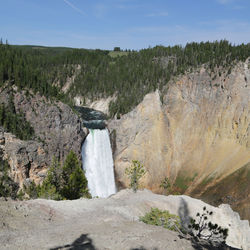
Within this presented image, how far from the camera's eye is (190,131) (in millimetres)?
62344

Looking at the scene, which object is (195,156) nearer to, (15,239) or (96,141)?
(96,141)

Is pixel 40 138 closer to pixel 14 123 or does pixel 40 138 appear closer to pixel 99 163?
pixel 14 123

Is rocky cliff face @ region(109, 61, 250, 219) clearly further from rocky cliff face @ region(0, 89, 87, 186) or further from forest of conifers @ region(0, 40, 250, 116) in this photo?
rocky cliff face @ region(0, 89, 87, 186)

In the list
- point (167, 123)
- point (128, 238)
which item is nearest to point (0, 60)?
point (167, 123)

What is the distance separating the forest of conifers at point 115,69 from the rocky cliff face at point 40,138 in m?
4.07

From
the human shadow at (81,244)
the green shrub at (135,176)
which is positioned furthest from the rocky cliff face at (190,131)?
the human shadow at (81,244)

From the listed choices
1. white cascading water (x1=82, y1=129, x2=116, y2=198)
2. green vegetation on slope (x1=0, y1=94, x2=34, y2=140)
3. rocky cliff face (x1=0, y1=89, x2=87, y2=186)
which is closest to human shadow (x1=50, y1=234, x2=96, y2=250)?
rocky cliff face (x1=0, y1=89, x2=87, y2=186)

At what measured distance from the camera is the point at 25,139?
50469 millimetres

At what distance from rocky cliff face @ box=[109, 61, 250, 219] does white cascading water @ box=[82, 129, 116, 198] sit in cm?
234

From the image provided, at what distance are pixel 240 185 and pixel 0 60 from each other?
58320 millimetres

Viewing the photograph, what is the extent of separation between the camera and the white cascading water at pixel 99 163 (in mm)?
56859

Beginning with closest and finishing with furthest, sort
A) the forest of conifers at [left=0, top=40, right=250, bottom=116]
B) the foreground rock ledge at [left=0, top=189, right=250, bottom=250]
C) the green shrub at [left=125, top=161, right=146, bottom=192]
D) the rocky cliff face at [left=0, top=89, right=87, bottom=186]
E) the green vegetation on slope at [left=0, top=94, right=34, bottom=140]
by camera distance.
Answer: the foreground rock ledge at [left=0, top=189, right=250, bottom=250] < the green shrub at [left=125, top=161, right=146, bottom=192] < the rocky cliff face at [left=0, top=89, right=87, bottom=186] < the green vegetation on slope at [left=0, top=94, right=34, bottom=140] < the forest of conifers at [left=0, top=40, right=250, bottom=116]

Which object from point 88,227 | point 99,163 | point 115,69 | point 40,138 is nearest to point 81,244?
point 88,227

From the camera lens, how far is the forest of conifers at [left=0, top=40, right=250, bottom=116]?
6085cm
